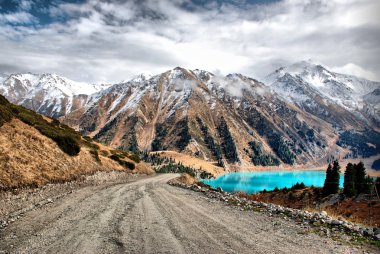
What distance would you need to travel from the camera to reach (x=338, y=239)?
14.4m

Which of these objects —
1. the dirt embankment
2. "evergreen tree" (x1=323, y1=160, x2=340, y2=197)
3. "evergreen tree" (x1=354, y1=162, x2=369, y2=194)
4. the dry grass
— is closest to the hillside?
the dry grass

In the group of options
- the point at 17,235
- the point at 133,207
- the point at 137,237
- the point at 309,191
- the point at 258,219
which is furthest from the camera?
the point at 309,191

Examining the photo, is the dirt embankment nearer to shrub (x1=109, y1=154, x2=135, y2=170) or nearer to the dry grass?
the dry grass

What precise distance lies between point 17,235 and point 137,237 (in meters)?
6.04

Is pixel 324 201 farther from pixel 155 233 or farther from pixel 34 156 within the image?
pixel 155 233

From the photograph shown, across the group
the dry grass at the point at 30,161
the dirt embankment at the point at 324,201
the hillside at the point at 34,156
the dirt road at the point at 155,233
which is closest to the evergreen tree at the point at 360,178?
the dirt embankment at the point at 324,201

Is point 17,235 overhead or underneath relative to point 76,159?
underneath

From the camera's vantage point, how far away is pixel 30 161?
30.8 meters

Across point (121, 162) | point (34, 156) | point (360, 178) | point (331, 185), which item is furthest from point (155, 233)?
point (360, 178)

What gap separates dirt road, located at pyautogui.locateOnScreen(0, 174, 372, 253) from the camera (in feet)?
41.1

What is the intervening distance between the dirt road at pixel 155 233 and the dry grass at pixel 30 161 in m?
6.78

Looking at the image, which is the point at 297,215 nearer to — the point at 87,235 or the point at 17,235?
the point at 87,235

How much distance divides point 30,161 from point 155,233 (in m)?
21.6

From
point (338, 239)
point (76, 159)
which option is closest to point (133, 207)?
point (338, 239)
